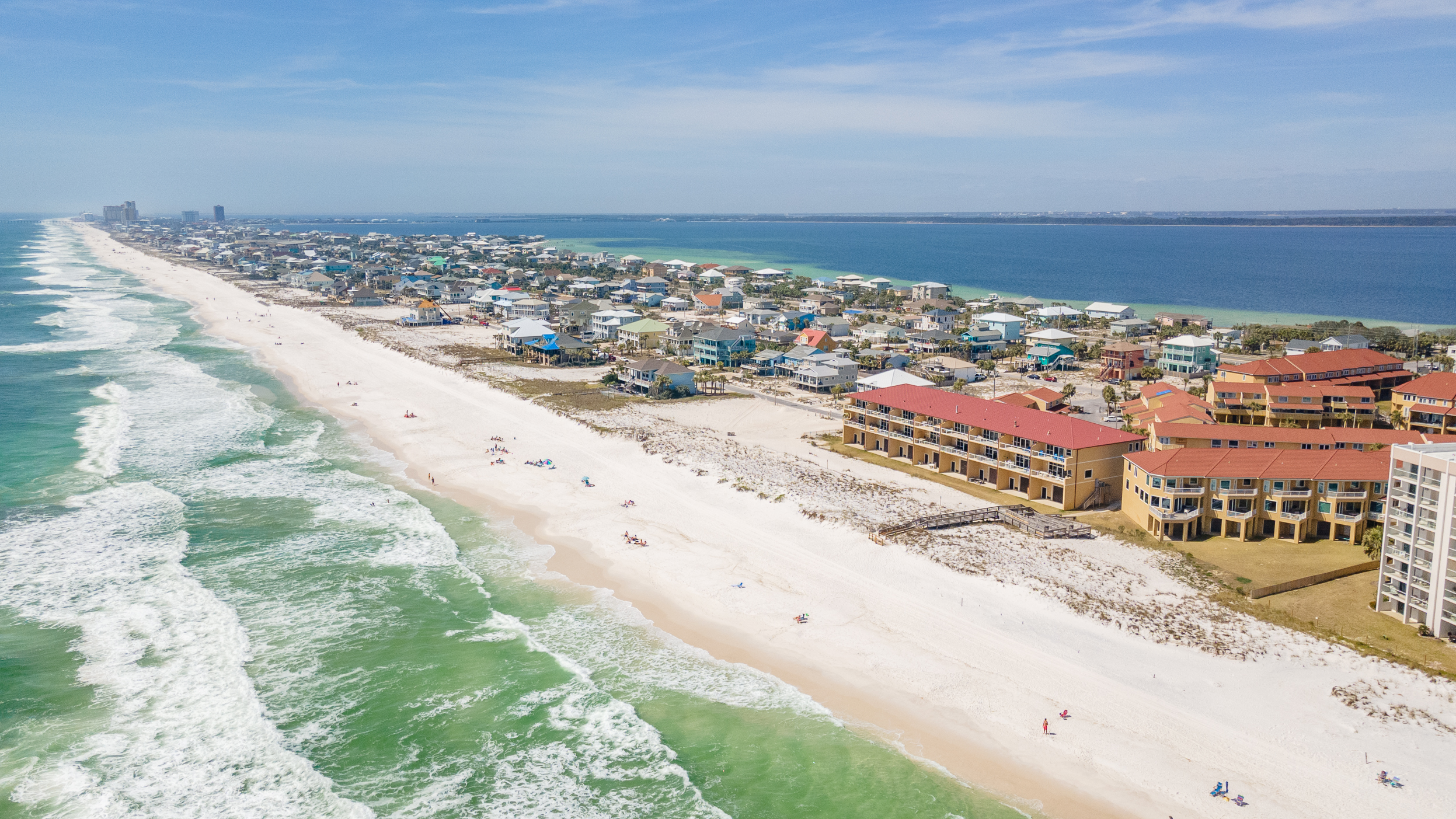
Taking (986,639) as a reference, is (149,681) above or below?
below

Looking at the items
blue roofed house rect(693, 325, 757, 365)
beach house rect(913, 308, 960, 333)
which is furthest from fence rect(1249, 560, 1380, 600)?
beach house rect(913, 308, 960, 333)

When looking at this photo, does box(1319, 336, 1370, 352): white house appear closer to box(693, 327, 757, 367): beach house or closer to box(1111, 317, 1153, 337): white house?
box(1111, 317, 1153, 337): white house

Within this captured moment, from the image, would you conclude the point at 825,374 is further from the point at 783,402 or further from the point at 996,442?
the point at 996,442

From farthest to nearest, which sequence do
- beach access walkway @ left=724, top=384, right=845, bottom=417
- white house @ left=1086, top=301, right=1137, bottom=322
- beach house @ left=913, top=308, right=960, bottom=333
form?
white house @ left=1086, top=301, right=1137, bottom=322 < beach house @ left=913, top=308, right=960, bottom=333 < beach access walkway @ left=724, top=384, right=845, bottom=417

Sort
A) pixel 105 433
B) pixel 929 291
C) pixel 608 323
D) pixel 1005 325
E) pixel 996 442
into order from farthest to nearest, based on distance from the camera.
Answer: pixel 929 291, pixel 608 323, pixel 1005 325, pixel 105 433, pixel 996 442

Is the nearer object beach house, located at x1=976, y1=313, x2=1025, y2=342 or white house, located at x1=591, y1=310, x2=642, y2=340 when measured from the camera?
beach house, located at x1=976, y1=313, x2=1025, y2=342

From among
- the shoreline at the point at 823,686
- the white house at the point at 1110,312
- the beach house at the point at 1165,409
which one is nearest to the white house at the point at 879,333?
the white house at the point at 1110,312

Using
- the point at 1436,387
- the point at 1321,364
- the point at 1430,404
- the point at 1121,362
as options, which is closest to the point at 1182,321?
the point at 1121,362

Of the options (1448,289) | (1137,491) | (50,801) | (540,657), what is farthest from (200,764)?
(1448,289)
